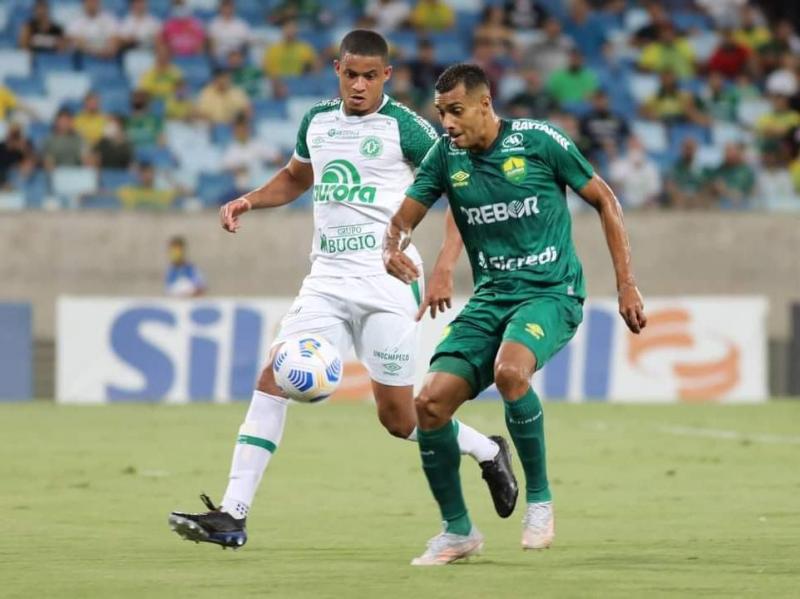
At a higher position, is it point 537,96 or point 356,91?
point 537,96

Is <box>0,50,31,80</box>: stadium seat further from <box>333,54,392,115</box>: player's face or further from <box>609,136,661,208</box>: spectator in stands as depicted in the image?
<box>333,54,392,115</box>: player's face

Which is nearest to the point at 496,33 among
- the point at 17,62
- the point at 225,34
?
the point at 225,34

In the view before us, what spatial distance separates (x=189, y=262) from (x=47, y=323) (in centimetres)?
178

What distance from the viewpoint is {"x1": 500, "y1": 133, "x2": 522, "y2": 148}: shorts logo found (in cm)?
761

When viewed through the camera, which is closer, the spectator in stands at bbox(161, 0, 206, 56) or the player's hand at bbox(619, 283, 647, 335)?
the player's hand at bbox(619, 283, 647, 335)

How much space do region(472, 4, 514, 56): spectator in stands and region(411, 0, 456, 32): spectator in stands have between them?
422 millimetres

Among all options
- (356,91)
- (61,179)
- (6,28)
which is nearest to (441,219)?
(61,179)

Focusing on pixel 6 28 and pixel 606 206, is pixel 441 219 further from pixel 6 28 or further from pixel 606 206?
pixel 606 206

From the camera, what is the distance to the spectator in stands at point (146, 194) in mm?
20094

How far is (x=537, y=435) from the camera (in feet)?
24.9

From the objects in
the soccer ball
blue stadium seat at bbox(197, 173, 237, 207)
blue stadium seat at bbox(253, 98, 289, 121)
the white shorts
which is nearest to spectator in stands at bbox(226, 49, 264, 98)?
blue stadium seat at bbox(253, 98, 289, 121)

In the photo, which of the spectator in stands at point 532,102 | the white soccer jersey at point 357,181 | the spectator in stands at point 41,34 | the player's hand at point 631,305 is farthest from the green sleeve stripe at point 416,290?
the spectator in stands at point 41,34

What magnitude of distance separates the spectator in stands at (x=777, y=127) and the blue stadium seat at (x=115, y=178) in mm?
7978

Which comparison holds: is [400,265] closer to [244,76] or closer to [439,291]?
[439,291]
